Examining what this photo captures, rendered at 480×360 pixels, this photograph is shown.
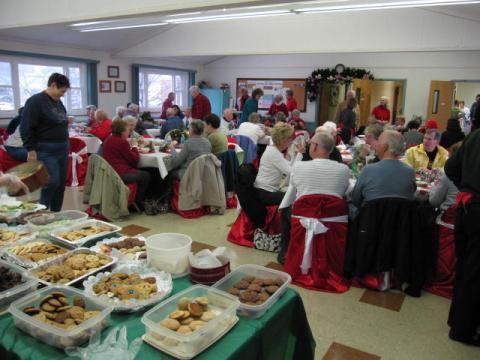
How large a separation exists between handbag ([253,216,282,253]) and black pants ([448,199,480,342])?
1.50 meters

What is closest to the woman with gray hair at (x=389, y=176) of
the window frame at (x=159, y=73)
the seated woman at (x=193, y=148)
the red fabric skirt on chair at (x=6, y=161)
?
the seated woman at (x=193, y=148)

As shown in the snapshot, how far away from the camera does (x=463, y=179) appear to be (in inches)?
85.4

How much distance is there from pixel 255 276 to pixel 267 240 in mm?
1916

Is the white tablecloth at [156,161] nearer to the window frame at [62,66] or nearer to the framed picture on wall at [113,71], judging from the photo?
the window frame at [62,66]

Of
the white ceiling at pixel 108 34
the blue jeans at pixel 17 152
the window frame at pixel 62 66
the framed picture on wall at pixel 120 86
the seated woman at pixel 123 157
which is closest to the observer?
the seated woman at pixel 123 157

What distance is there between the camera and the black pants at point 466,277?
2.13 meters

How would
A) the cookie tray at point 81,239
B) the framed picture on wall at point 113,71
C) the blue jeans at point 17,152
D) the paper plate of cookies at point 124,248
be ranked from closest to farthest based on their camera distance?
the paper plate of cookies at point 124,248 < the cookie tray at point 81,239 < the blue jeans at point 17,152 < the framed picture on wall at point 113,71

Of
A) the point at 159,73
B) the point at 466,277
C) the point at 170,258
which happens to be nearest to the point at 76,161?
the point at 170,258

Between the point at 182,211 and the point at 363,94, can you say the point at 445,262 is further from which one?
the point at 363,94

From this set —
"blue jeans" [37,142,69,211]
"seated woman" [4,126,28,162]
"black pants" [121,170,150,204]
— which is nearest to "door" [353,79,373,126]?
"black pants" [121,170,150,204]

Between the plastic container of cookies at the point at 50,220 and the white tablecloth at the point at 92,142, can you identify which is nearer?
the plastic container of cookies at the point at 50,220

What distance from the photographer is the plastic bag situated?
42.2 inches

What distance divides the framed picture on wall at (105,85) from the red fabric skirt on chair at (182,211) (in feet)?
16.8

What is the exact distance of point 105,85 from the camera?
879 centimetres
